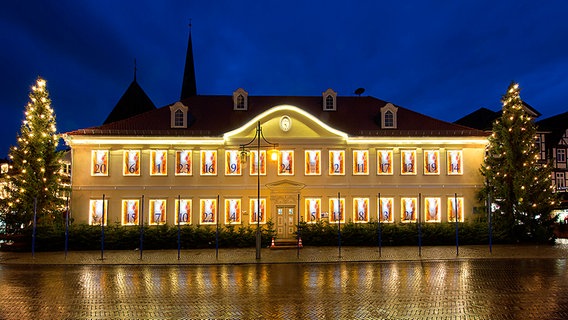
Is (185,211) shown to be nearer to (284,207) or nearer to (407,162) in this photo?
(284,207)

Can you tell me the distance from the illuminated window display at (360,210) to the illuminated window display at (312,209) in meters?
2.47

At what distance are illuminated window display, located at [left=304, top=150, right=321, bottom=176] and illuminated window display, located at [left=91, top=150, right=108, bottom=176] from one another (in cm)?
1346

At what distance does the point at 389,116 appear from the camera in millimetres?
32312

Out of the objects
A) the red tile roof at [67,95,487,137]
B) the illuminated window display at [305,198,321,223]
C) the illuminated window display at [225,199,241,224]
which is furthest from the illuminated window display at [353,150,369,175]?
the illuminated window display at [225,199,241,224]

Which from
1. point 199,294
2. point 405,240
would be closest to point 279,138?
point 405,240

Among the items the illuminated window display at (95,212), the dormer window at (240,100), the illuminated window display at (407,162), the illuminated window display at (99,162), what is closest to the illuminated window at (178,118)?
the dormer window at (240,100)

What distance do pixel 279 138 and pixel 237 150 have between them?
116 inches

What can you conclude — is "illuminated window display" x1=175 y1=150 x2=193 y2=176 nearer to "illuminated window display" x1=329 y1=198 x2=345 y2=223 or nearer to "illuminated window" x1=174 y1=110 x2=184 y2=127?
"illuminated window" x1=174 y1=110 x2=184 y2=127

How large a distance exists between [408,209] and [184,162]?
51.5 ft

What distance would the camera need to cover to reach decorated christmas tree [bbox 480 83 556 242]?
94.0ft

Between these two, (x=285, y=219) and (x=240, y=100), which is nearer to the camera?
(x=285, y=219)

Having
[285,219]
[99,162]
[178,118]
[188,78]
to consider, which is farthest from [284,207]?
[188,78]

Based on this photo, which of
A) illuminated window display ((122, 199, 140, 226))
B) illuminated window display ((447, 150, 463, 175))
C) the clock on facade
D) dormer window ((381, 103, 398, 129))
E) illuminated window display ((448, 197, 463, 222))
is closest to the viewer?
illuminated window display ((122, 199, 140, 226))

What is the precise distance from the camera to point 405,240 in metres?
27.5
